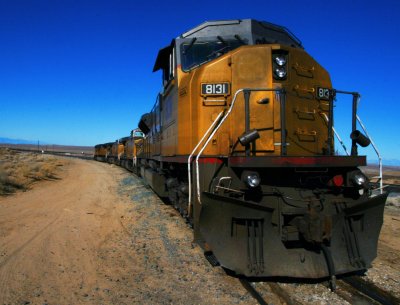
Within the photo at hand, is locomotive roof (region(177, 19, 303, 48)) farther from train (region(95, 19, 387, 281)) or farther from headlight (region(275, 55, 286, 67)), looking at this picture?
headlight (region(275, 55, 286, 67))

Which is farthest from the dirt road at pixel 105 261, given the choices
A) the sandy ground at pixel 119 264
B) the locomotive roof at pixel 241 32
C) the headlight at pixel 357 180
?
the locomotive roof at pixel 241 32

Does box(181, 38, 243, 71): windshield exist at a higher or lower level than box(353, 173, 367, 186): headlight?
higher

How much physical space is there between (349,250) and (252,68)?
289cm

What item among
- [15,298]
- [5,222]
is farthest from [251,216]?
[5,222]

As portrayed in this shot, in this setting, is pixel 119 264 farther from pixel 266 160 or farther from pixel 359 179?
pixel 359 179

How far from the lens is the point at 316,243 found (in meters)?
4.70

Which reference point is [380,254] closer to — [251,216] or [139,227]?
[251,216]

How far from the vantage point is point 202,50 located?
659 cm

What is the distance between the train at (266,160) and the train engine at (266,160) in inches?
0.6

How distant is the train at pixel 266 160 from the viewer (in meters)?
4.59

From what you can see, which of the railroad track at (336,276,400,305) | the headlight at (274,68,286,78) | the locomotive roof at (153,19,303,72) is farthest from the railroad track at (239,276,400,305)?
the locomotive roof at (153,19,303,72)

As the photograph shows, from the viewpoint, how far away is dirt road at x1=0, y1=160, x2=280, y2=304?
4.23 metres

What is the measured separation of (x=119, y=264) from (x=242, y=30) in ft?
14.1

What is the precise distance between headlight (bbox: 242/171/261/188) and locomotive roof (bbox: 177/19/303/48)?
104 inches
